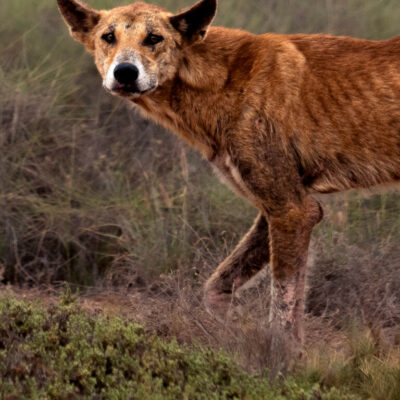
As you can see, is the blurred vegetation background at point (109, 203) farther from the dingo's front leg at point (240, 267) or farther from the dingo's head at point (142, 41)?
the dingo's head at point (142, 41)

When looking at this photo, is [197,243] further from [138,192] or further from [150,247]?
[138,192]

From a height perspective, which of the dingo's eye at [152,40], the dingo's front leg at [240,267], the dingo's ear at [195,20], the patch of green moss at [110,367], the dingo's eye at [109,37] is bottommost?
the dingo's front leg at [240,267]

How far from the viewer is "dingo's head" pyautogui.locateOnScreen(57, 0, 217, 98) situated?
4648mm

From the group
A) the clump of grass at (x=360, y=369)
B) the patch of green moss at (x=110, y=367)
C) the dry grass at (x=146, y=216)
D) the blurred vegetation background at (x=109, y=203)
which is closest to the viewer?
the patch of green moss at (x=110, y=367)

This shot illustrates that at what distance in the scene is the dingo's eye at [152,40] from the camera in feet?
15.9

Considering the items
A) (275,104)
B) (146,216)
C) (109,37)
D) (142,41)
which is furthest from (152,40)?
(146,216)

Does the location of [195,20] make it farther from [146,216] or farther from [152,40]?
[146,216]

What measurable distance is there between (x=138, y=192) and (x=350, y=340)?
9.94 feet

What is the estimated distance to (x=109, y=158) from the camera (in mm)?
7582

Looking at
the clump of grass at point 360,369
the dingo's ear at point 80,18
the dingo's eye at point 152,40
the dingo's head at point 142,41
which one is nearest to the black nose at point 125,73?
the dingo's head at point 142,41

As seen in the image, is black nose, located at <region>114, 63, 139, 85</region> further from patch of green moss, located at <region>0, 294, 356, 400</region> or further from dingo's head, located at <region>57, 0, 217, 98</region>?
patch of green moss, located at <region>0, 294, 356, 400</region>

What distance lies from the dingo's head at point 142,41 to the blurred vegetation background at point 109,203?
5.03 feet

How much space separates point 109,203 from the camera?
6961 mm

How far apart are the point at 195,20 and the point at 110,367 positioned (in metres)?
2.17
